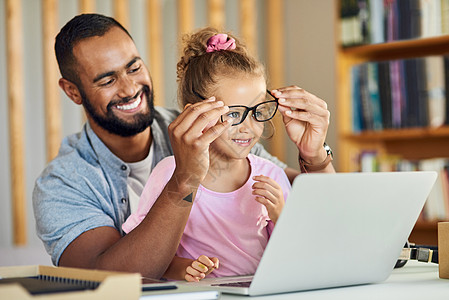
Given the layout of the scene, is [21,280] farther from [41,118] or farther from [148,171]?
[41,118]

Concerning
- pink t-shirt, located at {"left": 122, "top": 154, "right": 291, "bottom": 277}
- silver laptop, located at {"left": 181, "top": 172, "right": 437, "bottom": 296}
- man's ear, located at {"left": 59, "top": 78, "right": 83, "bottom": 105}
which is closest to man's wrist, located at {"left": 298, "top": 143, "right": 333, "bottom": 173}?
pink t-shirt, located at {"left": 122, "top": 154, "right": 291, "bottom": 277}

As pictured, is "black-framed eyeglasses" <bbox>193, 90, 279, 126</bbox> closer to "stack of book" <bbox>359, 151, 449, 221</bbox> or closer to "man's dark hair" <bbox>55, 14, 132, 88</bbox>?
"man's dark hair" <bbox>55, 14, 132, 88</bbox>

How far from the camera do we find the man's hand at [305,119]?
1.15 meters

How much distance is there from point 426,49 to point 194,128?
7.26ft

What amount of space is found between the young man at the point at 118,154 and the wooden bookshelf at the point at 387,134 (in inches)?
53.1

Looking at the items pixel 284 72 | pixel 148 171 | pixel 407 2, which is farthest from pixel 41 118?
pixel 407 2

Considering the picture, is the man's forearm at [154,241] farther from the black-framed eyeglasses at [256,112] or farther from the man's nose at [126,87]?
the man's nose at [126,87]

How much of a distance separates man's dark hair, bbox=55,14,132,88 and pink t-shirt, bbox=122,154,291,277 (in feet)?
1.38

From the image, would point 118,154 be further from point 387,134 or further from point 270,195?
point 387,134

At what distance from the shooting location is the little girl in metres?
1.20

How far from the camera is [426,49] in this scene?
2926mm

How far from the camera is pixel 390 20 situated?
2824 millimetres

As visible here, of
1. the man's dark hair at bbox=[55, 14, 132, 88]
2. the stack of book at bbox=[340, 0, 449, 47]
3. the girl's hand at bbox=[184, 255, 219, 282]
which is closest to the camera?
the girl's hand at bbox=[184, 255, 219, 282]

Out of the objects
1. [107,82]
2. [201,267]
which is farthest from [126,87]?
[201,267]
